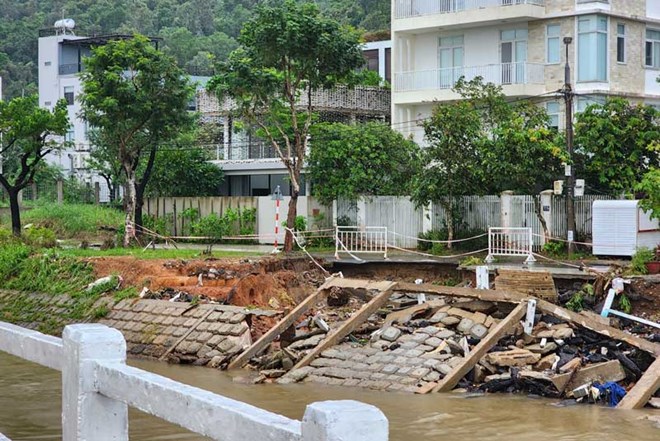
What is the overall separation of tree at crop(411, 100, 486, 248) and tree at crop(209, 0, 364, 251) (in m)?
3.41

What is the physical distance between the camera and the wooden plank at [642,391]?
17.7m

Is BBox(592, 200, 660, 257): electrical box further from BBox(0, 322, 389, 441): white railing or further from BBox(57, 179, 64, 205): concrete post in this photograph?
BBox(57, 179, 64, 205): concrete post

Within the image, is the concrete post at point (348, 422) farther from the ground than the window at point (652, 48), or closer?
closer

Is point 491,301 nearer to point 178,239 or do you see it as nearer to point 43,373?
point 43,373

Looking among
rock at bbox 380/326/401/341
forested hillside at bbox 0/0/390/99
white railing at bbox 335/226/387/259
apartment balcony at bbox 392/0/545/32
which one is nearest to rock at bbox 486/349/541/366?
rock at bbox 380/326/401/341

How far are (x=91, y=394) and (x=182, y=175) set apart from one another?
39.7m

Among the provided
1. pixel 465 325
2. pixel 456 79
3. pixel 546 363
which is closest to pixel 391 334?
pixel 465 325

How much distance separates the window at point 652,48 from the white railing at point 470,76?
4.51 m

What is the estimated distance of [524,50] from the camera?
3881 centimetres

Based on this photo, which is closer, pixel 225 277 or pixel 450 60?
pixel 225 277

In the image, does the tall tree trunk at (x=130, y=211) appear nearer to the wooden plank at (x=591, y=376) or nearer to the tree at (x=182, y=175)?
the tree at (x=182, y=175)

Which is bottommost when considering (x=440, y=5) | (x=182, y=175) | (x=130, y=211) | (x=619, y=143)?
(x=130, y=211)

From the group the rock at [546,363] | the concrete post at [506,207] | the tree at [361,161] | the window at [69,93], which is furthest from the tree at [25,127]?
the window at [69,93]

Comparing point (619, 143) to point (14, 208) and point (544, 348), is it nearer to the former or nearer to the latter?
point (544, 348)
